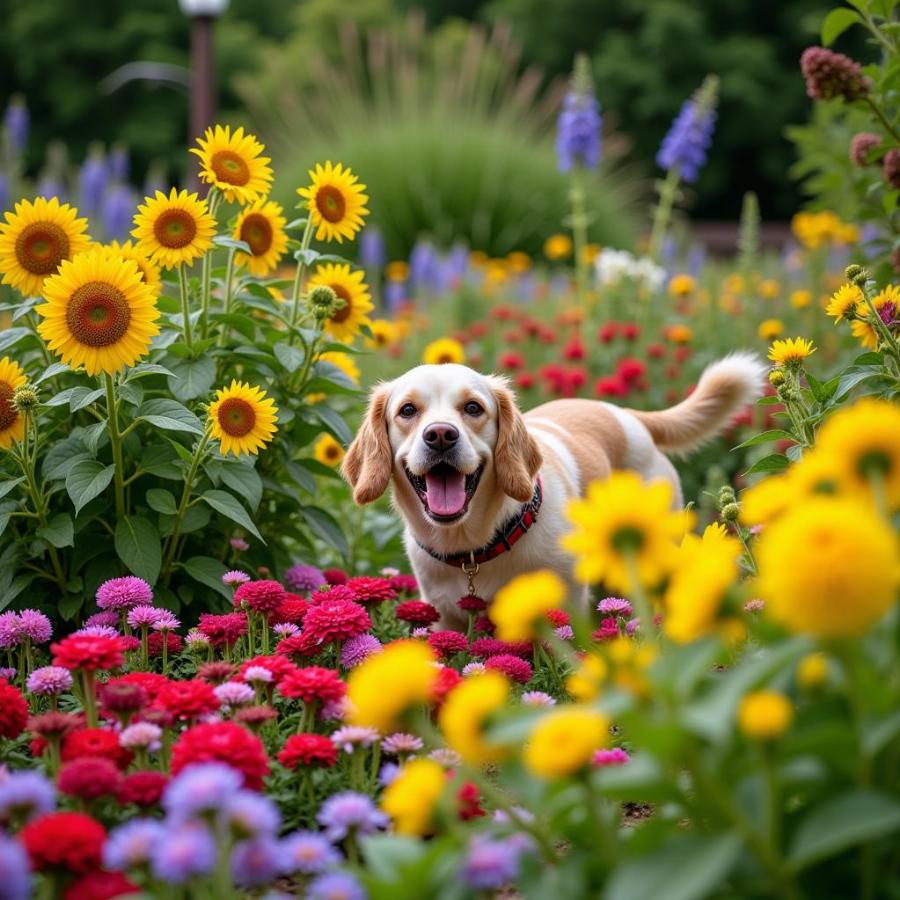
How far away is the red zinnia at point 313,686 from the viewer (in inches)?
80.7

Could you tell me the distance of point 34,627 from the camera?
263 centimetres

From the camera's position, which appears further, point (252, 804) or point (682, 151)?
point (682, 151)

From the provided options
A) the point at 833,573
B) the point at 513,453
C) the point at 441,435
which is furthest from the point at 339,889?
the point at 513,453

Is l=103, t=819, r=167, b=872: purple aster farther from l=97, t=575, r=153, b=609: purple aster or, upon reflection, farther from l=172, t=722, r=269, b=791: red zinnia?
l=97, t=575, r=153, b=609: purple aster

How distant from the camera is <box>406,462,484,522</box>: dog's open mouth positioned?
10.5 feet

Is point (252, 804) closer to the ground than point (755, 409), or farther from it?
closer to the ground

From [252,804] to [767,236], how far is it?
82.8ft

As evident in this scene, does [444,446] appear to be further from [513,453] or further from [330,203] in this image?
[330,203]

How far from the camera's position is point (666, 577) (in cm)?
149

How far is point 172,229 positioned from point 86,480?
724 millimetres

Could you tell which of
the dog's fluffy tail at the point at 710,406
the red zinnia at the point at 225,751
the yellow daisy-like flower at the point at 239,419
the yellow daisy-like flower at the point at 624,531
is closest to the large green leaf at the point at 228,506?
the yellow daisy-like flower at the point at 239,419

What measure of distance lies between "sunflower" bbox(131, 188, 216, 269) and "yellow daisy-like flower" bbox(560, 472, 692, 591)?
1.96 metres

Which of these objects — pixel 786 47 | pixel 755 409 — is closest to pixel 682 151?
pixel 755 409

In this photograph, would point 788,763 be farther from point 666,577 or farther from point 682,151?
point 682,151
